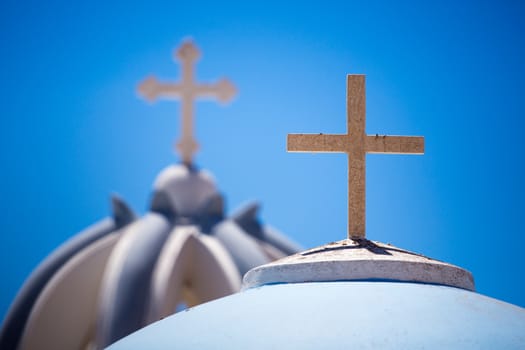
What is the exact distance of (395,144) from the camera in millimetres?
6180

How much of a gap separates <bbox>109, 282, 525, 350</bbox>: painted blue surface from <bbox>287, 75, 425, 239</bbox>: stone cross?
83 centimetres

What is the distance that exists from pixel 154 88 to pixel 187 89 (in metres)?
0.49

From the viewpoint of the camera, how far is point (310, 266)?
5.48m

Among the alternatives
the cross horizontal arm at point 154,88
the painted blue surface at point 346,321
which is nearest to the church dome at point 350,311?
the painted blue surface at point 346,321

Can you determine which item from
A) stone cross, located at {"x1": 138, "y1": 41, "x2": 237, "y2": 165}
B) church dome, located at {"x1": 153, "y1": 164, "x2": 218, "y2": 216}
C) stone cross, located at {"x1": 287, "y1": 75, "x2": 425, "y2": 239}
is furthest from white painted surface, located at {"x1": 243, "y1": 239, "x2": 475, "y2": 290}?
stone cross, located at {"x1": 138, "y1": 41, "x2": 237, "y2": 165}

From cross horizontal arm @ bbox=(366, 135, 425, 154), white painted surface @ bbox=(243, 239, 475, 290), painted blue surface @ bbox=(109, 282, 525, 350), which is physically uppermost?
cross horizontal arm @ bbox=(366, 135, 425, 154)

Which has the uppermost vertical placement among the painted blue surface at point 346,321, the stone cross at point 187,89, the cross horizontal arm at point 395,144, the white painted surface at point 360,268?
the stone cross at point 187,89

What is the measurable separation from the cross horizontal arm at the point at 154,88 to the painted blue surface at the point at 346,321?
893 centimetres

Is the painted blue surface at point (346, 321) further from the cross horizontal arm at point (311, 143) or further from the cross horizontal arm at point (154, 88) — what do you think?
the cross horizontal arm at point (154, 88)

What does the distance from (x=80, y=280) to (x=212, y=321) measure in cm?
831

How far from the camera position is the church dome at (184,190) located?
13539mm

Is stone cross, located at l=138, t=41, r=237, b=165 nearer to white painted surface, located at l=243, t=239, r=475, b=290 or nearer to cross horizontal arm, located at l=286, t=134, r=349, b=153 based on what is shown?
cross horizontal arm, located at l=286, t=134, r=349, b=153

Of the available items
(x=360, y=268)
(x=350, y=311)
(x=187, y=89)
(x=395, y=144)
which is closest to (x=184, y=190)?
(x=187, y=89)

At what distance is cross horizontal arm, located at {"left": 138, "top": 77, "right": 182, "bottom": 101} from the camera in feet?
46.3
